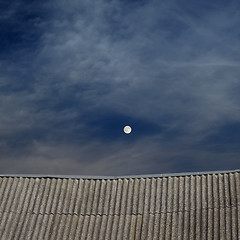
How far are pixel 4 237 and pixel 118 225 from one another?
14.4ft

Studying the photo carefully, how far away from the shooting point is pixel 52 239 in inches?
583

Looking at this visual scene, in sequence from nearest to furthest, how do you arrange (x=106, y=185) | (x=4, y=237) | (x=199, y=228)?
(x=199, y=228)
(x=4, y=237)
(x=106, y=185)

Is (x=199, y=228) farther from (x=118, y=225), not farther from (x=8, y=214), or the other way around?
(x=8, y=214)

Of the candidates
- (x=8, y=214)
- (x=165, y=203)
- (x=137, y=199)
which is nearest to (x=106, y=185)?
(x=137, y=199)

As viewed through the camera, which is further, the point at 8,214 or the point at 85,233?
the point at 8,214

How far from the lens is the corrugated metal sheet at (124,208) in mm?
14375

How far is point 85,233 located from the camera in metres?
14.9

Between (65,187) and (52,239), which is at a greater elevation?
(65,187)

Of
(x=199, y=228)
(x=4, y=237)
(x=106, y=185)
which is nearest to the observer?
(x=199, y=228)

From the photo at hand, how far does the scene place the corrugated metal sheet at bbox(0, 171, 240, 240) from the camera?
14375 millimetres

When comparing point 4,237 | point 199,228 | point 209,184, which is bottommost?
point 4,237

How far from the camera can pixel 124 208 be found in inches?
612

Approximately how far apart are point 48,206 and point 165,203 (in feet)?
15.4

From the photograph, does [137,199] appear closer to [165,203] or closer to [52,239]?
[165,203]
